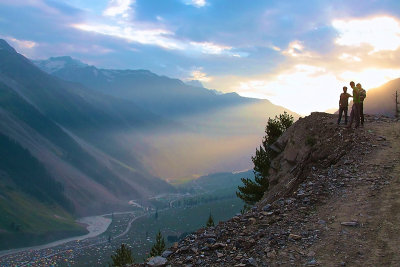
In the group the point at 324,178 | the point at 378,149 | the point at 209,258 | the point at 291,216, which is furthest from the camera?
the point at 378,149

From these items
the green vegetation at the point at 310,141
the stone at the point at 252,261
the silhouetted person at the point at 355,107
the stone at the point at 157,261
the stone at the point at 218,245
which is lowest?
the stone at the point at 157,261

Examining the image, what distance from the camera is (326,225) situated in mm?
16406

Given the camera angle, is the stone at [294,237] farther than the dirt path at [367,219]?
Yes

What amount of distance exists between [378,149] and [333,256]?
14160mm

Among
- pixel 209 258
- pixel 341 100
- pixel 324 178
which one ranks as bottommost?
pixel 209 258

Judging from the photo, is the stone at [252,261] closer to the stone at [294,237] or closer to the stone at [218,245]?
the stone at [218,245]

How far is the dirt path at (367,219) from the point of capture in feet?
45.0

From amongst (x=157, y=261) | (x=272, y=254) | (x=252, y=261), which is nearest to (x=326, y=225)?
(x=272, y=254)

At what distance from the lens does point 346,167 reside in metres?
23.0

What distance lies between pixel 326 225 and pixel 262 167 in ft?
Result: 118

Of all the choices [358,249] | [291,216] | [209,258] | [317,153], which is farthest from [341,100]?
[209,258]

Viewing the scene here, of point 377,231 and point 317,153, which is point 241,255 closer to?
point 377,231

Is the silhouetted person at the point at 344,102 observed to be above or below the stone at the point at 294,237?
above

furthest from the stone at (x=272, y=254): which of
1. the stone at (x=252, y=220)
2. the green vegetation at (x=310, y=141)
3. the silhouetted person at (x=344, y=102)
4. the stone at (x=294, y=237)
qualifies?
the silhouetted person at (x=344, y=102)
